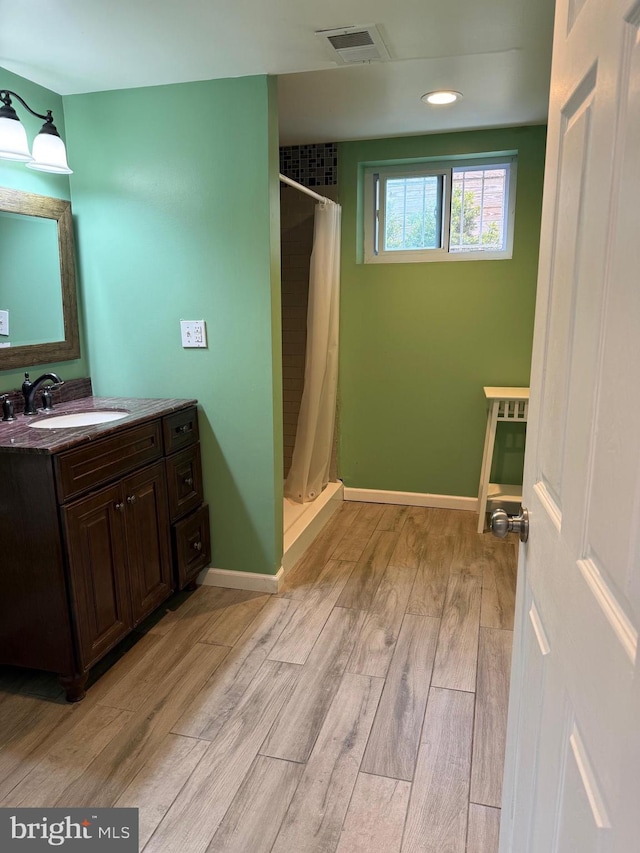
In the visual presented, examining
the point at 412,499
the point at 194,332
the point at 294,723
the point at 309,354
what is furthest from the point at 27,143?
the point at 412,499

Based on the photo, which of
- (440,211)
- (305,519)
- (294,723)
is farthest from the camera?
(440,211)

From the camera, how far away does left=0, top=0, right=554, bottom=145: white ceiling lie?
A: 181 centimetres

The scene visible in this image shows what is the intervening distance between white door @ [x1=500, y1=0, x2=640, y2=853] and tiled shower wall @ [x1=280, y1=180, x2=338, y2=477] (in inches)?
107

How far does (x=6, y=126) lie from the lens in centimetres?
205

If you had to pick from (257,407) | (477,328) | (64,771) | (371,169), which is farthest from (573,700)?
(371,169)

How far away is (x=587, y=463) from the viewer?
74 centimetres

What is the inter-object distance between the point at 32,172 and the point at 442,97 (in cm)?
185

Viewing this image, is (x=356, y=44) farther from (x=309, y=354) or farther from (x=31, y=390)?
(x=31, y=390)

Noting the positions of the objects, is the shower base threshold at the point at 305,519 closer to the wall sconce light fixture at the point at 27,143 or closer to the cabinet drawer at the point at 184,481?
the cabinet drawer at the point at 184,481

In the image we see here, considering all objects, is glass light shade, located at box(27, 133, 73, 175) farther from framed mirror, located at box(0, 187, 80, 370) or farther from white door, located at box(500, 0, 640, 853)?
white door, located at box(500, 0, 640, 853)

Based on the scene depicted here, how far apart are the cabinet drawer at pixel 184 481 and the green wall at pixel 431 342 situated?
1.45 m

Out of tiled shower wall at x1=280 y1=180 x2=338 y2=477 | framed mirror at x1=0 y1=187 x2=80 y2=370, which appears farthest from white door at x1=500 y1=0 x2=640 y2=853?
tiled shower wall at x1=280 y1=180 x2=338 y2=477

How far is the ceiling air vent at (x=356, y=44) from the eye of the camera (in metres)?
1.95

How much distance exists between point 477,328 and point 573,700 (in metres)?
3.04
